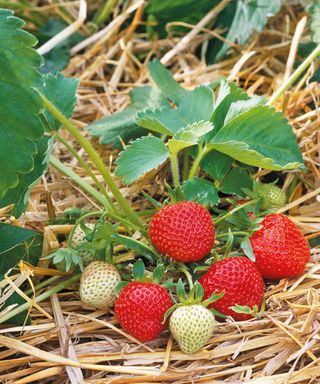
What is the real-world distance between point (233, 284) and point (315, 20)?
0.66 m

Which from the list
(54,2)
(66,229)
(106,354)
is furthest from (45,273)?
(54,2)

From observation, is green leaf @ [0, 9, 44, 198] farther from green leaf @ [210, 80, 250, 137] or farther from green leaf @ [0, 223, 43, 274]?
green leaf @ [210, 80, 250, 137]

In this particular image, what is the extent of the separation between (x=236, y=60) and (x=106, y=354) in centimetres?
89

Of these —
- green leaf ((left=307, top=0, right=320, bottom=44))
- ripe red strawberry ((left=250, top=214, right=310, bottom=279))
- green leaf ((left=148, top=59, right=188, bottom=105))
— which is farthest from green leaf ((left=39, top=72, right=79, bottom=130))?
green leaf ((left=307, top=0, right=320, bottom=44))

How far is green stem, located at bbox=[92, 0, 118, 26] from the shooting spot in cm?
183

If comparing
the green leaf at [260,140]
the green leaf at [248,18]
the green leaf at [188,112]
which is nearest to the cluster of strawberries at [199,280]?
the green leaf at [260,140]

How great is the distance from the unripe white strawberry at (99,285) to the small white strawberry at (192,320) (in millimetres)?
120

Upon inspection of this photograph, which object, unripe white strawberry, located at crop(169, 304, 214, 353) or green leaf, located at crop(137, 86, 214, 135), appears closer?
unripe white strawberry, located at crop(169, 304, 214, 353)

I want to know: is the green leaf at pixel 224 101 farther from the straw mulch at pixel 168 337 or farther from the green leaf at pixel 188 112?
the straw mulch at pixel 168 337

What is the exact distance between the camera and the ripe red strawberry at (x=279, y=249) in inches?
44.5

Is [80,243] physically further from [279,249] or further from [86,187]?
[279,249]

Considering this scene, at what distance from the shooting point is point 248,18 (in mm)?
1654

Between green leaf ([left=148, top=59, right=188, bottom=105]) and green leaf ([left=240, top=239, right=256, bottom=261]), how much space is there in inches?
17.3

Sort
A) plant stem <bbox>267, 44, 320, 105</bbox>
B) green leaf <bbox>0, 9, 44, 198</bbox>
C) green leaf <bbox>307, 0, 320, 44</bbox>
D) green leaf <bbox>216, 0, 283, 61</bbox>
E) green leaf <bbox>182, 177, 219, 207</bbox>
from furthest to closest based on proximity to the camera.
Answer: green leaf <bbox>216, 0, 283, 61</bbox>
green leaf <bbox>307, 0, 320, 44</bbox>
plant stem <bbox>267, 44, 320, 105</bbox>
green leaf <bbox>182, 177, 219, 207</bbox>
green leaf <bbox>0, 9, 44, 198</bbox>
